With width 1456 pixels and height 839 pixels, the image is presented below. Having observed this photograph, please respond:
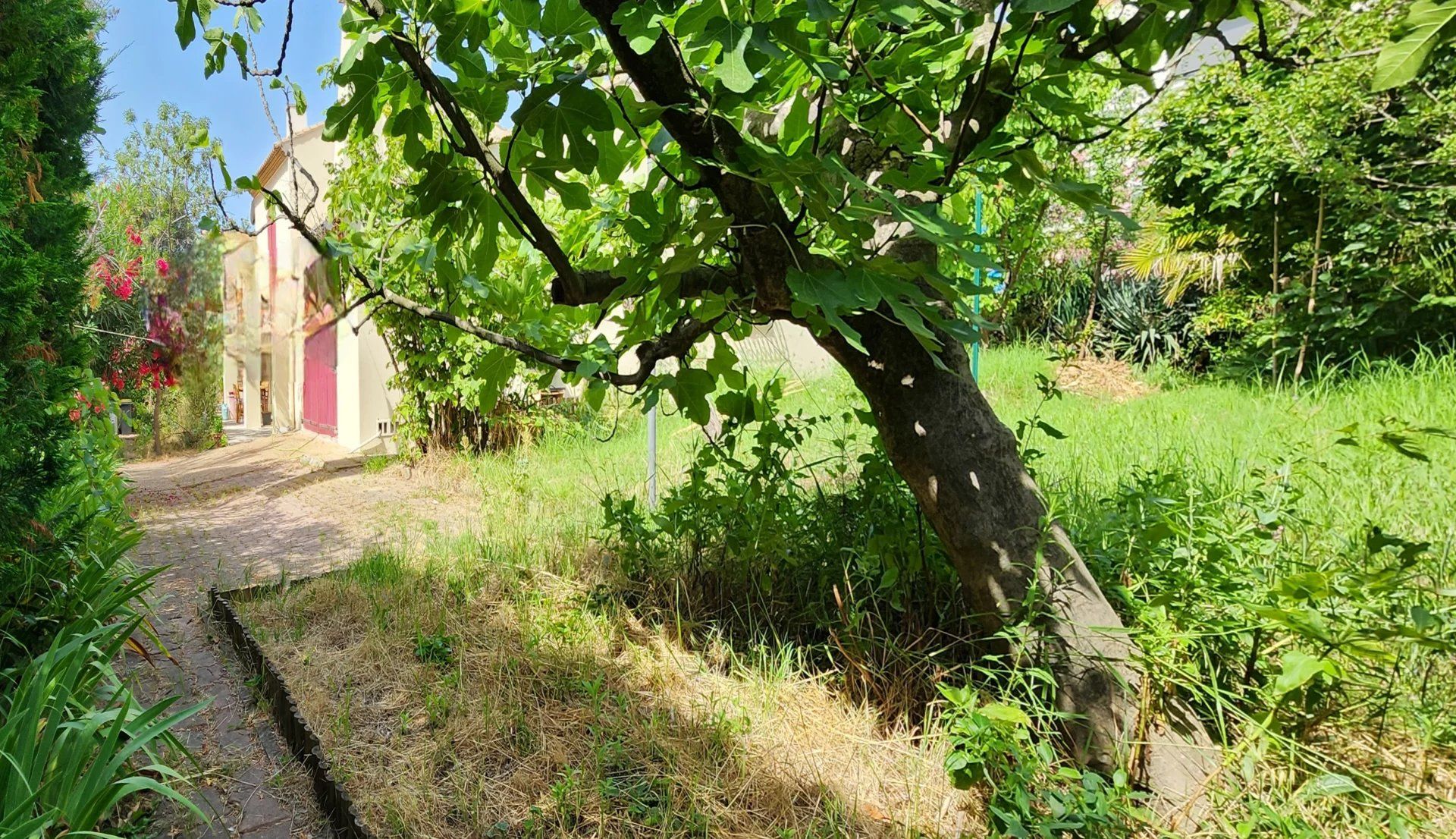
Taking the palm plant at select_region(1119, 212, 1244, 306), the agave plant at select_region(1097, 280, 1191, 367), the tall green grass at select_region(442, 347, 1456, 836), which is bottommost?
the tall green grass at select_region(442, 347, 1456, 836)

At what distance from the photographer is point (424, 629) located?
2.65 m

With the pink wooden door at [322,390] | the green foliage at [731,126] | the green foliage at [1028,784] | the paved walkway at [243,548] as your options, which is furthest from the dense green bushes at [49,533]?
the pink wooden door at [322,390]

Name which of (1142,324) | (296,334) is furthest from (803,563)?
(1142,324)

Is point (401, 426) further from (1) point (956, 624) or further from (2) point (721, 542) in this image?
(1) point (956, 624)

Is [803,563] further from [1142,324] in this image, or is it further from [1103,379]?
[1142,324]

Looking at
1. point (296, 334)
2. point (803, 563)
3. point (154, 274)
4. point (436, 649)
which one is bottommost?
point (436, 649)

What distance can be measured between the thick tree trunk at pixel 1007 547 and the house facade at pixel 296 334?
1370 mm

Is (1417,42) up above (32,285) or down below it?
above

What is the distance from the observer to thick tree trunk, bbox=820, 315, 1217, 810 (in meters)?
1.56

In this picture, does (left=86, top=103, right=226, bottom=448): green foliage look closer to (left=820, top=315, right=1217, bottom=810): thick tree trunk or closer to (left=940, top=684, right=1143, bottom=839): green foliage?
(left=820, top=315, right=1217, bottom=810): thick tree trunk

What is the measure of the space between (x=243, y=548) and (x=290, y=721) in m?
2.90

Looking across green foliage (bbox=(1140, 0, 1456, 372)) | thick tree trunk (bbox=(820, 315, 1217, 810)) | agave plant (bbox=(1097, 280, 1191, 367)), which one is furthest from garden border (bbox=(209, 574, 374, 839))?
agave plant (bbox=(1097, 280, 1191, 367))

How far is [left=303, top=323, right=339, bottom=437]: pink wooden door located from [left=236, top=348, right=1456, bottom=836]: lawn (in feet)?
13.2

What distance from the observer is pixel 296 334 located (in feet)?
8.84
